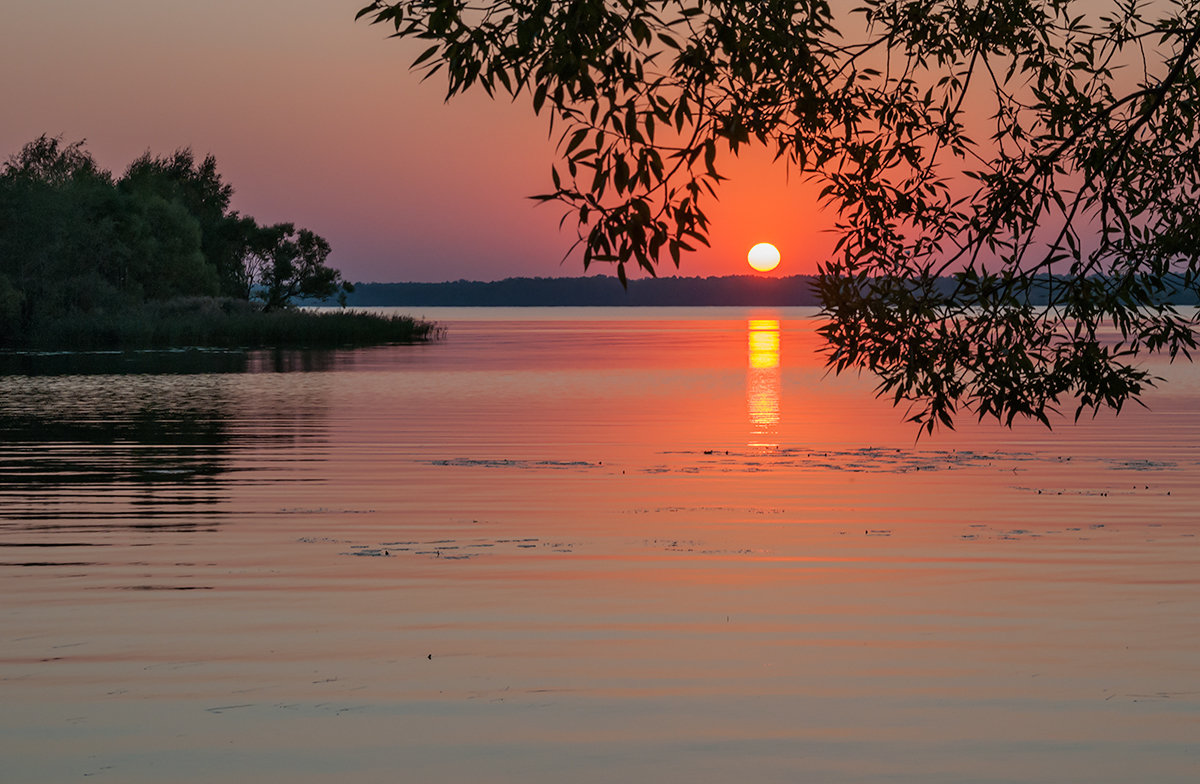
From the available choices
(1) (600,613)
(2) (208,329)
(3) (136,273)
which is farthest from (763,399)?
(3) (136,273)

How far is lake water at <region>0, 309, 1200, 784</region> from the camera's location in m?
9.98

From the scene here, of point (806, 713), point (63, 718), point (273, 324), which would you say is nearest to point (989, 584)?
point (806, 713)

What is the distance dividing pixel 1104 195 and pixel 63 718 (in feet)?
33.6

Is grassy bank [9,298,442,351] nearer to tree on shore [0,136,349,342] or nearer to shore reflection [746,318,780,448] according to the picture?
tree on shore [0,136,349,342]

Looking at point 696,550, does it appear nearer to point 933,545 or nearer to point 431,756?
point 933,545

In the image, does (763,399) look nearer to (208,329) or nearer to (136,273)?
(208,329)

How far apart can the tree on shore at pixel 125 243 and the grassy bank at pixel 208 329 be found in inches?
95.1

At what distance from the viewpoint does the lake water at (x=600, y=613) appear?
9977 millimetres

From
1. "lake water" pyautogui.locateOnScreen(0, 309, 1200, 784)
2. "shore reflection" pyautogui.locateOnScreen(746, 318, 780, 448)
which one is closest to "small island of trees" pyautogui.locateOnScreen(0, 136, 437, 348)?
"shore reflection" pyautogui.locateOnScreen(746, 318, 780, 448)

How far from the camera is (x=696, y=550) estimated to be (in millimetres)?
18406

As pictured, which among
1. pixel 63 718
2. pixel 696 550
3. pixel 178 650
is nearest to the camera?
pixel 63 718

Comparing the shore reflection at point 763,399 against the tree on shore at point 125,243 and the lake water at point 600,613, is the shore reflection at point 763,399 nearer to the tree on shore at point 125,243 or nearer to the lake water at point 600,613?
the lake water at point 600,613

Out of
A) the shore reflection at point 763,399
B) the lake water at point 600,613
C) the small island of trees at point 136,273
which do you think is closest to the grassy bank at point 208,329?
the small island of trees at point 136,273

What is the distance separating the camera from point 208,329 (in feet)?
349
